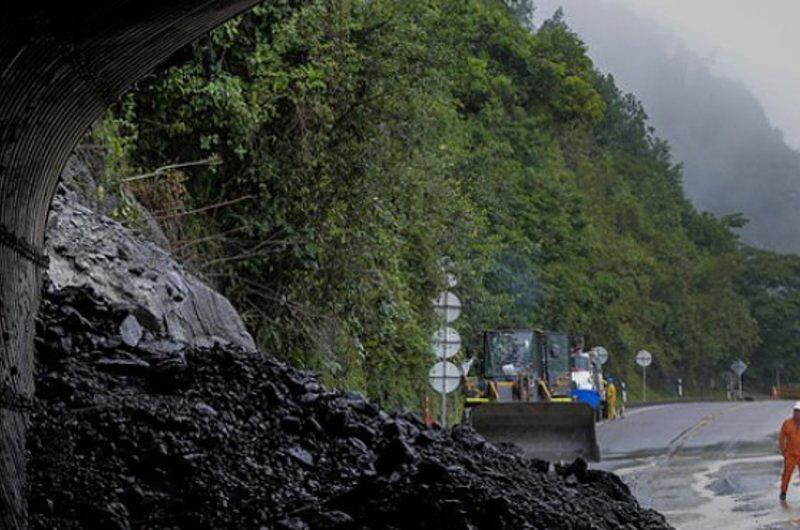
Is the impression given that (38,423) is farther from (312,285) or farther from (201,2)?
(312,285)

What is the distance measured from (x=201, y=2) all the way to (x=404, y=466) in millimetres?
3523

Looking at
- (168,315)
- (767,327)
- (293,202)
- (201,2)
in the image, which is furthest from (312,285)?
(767,327)

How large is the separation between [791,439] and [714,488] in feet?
4.58

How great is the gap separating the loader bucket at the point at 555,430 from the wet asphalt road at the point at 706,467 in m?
0.87

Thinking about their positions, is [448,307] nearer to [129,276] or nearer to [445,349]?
[445,349]

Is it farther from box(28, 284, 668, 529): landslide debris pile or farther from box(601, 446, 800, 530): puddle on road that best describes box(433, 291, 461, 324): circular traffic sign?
box(28, 284, 668, 529): landslide debris pile

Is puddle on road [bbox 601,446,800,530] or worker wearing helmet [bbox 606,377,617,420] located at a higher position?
worker wearing helmet [bbox 606,377,617,420]

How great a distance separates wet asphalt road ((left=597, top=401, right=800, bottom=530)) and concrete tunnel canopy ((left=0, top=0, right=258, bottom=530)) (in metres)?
10.8

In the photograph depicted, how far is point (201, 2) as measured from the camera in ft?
18.4

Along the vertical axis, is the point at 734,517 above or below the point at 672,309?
below

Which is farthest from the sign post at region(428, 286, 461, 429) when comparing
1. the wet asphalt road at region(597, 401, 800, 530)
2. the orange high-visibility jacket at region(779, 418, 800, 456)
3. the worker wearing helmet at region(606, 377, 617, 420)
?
the worker wearing helmet at region(606, 377, 617, 420)

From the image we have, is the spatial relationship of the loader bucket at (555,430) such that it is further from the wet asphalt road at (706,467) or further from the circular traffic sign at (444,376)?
the wet asphalt road at (706,467)

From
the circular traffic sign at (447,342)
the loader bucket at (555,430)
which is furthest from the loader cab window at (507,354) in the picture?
the loader bucket at (555,430)

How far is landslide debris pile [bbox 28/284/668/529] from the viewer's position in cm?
754
